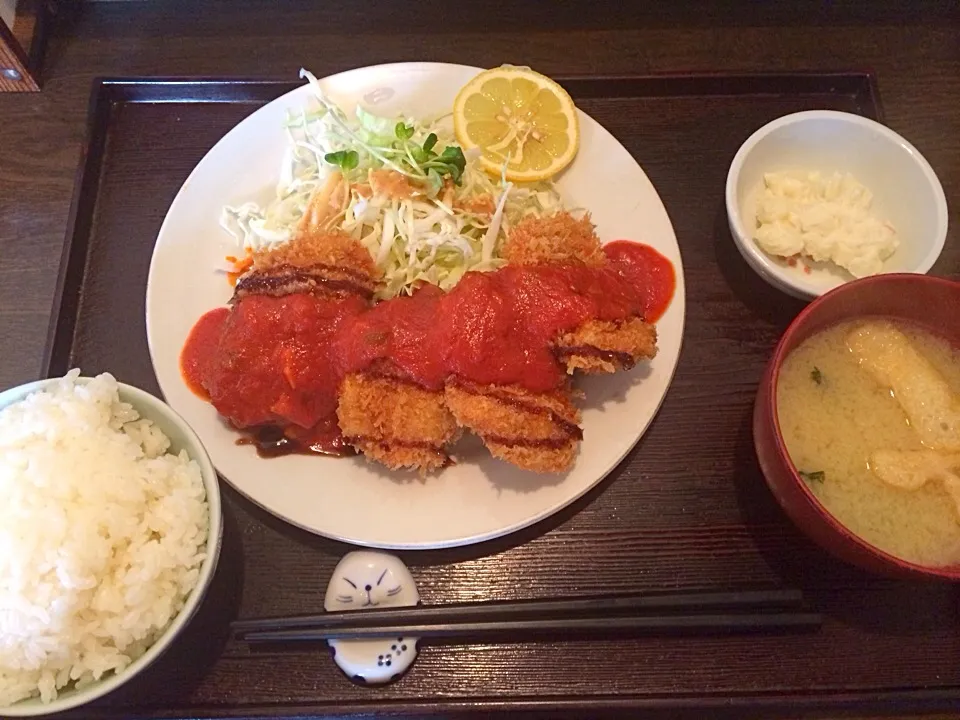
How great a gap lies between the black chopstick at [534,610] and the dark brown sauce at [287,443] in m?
0.41

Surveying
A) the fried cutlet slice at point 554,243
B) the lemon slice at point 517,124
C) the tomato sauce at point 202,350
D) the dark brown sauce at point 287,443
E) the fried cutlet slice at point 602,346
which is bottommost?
the dark brown sauce at point 287,443

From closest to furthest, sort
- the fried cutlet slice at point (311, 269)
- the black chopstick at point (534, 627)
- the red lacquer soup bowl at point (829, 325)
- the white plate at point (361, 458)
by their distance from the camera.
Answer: the red lacquer soup bowl at point (829, 325) → the black chopstick at point (534, 627) → the white plate at point (361, 458) → the fried cutlet slice at point (311, 269)

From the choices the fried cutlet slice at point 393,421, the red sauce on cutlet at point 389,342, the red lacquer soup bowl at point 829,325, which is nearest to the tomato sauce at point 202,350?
the red sauce on cutlet at point 389,342

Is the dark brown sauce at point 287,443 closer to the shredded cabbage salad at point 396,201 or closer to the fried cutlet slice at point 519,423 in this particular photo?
the fried cutlet slice at point 519,423

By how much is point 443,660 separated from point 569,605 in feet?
1.10

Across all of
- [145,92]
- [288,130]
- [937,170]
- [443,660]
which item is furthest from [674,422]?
[145,92]

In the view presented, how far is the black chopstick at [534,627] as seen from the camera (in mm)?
1733

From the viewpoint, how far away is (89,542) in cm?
153

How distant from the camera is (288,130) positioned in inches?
89.0

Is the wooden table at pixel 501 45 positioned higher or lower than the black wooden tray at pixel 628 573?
higher

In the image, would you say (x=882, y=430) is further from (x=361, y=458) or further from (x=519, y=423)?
(x=361, y=458)

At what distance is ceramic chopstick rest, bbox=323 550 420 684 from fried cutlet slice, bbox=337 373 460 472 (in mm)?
250

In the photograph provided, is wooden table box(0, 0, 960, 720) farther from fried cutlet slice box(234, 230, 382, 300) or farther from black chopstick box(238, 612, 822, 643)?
black chopstick box(238, 612, 822, 643)

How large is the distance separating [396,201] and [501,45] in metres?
0.81
